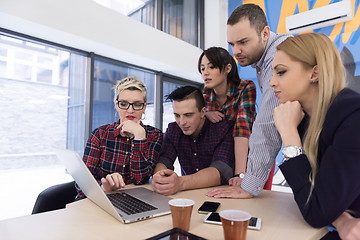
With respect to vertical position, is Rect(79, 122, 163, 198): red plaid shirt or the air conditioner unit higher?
the air conditioner unit

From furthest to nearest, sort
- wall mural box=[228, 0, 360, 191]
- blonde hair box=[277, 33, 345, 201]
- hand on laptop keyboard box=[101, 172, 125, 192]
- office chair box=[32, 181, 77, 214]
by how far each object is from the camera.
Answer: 1. wall mural box=[228, 0, 360, 191]
2. office chair box=[32, 181, 77, 214]
3. hand on laptop keyboard box=[101, 172, 125, 192]
4. blonde hair box=[277, 33, 345, 201]

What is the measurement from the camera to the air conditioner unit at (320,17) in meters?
3.38

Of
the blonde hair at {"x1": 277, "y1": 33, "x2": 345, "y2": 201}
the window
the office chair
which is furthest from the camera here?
the window

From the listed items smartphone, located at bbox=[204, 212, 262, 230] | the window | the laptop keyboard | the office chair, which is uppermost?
the window

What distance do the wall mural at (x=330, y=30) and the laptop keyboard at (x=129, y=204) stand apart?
2.52 metres

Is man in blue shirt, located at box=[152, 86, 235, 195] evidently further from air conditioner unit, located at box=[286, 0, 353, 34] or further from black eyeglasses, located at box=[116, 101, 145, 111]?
air conditioner unit, located at box=[286, 0, 353, 34]

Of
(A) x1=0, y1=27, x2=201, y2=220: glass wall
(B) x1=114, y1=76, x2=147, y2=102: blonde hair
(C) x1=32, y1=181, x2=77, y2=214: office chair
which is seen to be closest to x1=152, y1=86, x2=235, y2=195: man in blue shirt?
(B) x1=114, y1=76, x2=147, y2=102: blonde hair

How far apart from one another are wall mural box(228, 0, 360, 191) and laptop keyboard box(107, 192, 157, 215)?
252 centimetres

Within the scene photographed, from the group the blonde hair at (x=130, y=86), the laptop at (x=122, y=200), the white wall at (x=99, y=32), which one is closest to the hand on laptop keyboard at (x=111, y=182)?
the laptop at (x=122, y=200)

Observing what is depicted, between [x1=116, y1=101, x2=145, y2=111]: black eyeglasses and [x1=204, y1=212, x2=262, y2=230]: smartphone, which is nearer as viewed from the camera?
[x1=204, y1=212, x2=262, y2=230]: smartphone

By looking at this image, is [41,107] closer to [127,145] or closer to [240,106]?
[127,145]

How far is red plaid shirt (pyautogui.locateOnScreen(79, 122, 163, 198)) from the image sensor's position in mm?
1412

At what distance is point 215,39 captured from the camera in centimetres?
482

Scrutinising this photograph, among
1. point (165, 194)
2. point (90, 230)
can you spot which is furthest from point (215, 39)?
point (90, 230)
